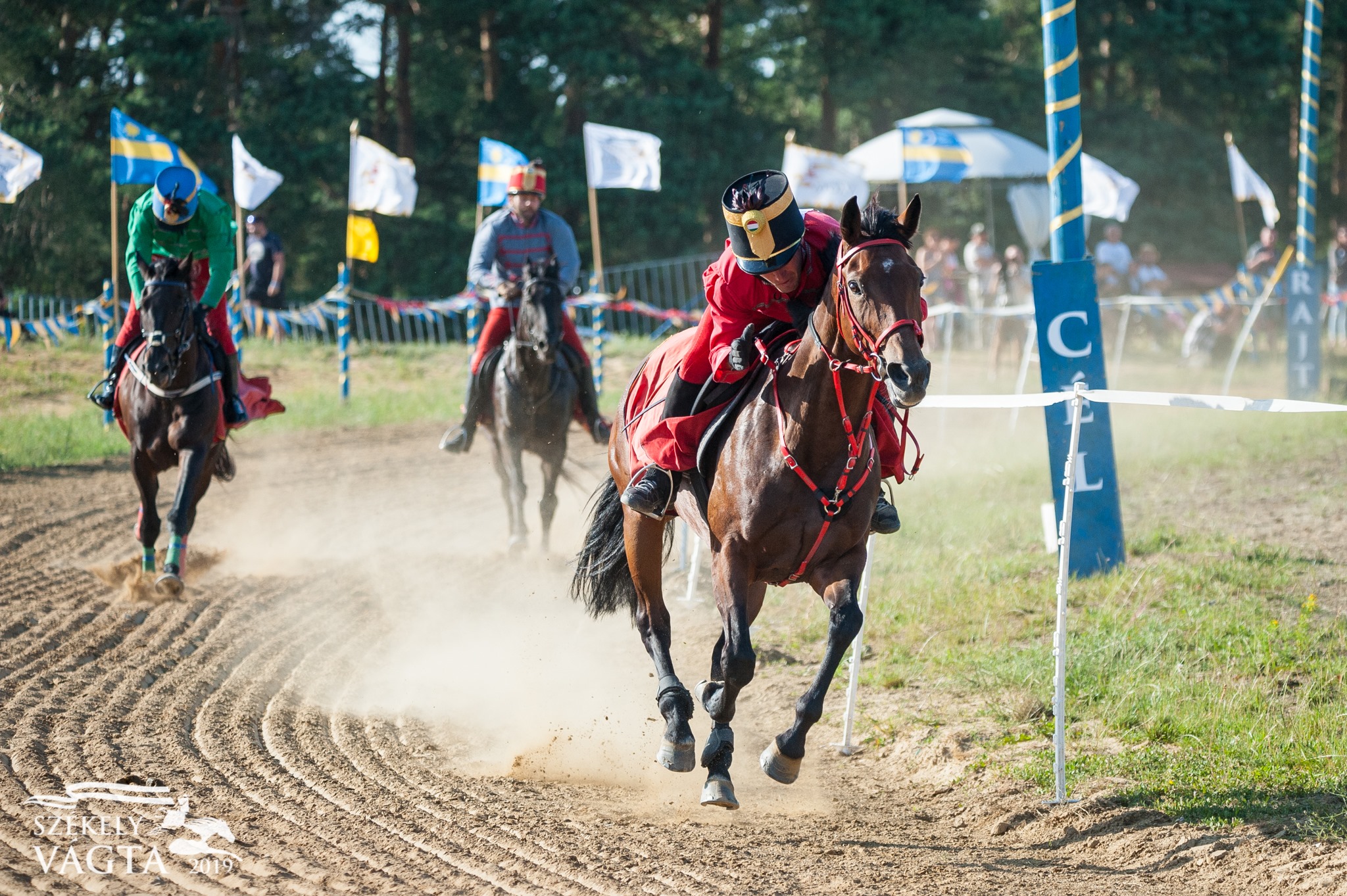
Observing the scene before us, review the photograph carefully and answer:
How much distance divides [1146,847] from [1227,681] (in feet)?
5.80

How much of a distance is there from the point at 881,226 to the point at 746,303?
976 millimetres

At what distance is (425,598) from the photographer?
30.8ft

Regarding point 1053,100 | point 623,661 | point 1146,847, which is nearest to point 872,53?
point 1053,100

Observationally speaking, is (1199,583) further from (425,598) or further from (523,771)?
(425,598)

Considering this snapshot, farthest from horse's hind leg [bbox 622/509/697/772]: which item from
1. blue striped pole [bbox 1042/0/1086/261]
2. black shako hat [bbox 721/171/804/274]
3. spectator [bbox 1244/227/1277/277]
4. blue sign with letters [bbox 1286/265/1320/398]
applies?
spectator [bbox 1244/227/1277/277]

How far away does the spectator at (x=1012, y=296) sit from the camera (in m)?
21.3

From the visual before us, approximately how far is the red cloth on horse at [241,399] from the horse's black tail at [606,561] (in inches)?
151

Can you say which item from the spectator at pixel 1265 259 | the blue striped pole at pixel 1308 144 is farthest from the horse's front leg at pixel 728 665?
the spectator at pixel 1265 259

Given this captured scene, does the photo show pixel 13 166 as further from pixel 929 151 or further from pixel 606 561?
pixel 929 151

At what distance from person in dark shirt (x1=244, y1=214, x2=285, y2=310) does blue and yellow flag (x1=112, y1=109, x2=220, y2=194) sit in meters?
3.74

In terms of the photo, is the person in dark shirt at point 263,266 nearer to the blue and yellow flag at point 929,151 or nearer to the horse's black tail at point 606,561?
the blue and yellow flag at point 929,151

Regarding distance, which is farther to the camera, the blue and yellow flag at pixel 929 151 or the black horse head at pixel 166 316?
the blue and yellow flag at pixel 929 151

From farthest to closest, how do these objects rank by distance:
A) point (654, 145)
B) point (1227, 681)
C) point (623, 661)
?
point (654, 145), point (623, 661), point (1227, 681)

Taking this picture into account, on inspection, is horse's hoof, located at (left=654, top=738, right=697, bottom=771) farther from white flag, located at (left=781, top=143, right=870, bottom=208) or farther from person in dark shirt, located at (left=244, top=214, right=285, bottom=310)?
person in dark shirt, located at (left=244, top=214, right=285, bottom=310)
